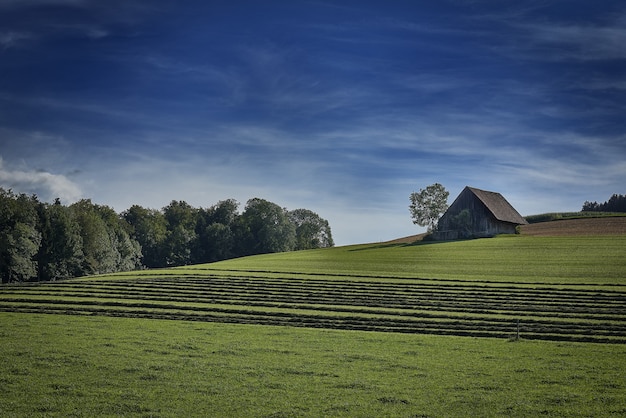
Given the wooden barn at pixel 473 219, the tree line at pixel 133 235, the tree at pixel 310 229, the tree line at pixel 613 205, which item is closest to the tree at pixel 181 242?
the tree line at pixel 133 235

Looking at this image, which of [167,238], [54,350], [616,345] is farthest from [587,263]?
[167,238]

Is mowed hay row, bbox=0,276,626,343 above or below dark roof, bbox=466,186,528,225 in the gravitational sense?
below

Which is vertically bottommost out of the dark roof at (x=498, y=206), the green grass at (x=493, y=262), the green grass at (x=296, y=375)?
the green grass at (x=296, y=375)

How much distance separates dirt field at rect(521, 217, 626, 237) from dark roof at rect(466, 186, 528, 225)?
3.04 m

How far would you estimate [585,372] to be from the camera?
68.1 feet

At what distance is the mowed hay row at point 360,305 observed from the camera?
32094 millimetres

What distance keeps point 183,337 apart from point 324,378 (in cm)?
1068

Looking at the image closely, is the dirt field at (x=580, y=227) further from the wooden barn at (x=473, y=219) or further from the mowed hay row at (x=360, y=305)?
the mowed hay row at (x=360, y=305)

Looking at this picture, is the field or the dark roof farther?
the dark roof

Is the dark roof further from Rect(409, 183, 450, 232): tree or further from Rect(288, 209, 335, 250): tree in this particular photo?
Rect(288, 209, 335, 250): tree

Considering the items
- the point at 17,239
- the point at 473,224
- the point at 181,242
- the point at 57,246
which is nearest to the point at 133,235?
the point at 181,242

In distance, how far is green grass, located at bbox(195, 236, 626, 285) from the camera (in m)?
56.7

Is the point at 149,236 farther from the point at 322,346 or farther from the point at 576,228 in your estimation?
the point at 322,346

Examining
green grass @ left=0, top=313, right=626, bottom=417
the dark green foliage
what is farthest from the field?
the dark green foliage
